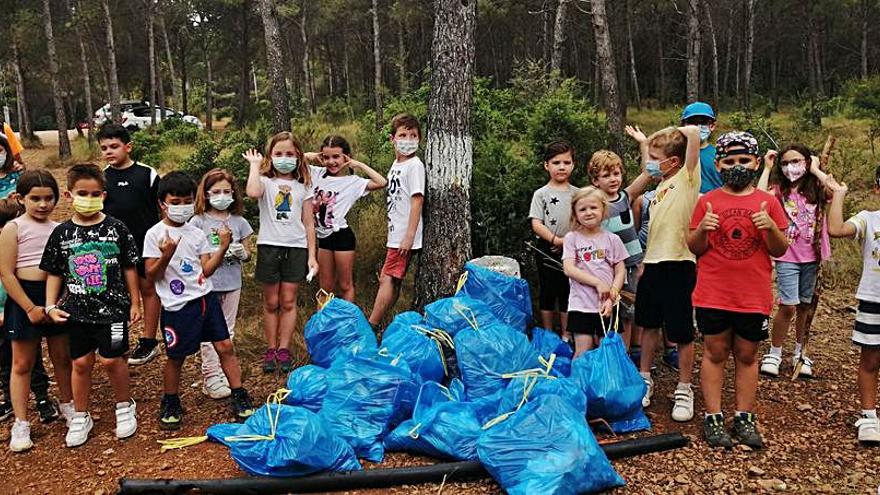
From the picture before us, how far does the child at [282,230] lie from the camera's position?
469cm

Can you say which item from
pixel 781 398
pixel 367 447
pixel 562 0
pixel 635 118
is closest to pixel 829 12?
pixel 635 118

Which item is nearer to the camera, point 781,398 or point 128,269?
point 128,269

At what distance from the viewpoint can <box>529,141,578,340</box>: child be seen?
464 centimetres

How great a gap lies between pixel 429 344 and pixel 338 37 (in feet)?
108

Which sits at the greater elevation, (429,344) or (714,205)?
(714,205)

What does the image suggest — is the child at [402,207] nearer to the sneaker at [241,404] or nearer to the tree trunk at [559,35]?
the sneaker at [241,404]

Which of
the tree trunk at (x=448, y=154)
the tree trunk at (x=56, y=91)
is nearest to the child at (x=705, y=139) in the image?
the tree trunk at (x=448, y=154)

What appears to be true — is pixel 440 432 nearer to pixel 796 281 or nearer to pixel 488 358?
pixel 488 358

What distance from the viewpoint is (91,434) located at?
4043mm

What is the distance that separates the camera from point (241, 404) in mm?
4188

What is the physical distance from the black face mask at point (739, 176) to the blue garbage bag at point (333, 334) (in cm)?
236

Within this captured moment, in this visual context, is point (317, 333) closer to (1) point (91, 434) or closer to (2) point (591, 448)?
(1) point (91, 434)

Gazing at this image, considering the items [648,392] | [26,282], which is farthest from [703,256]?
[26,282]

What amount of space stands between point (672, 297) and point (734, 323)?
48 centimetres
